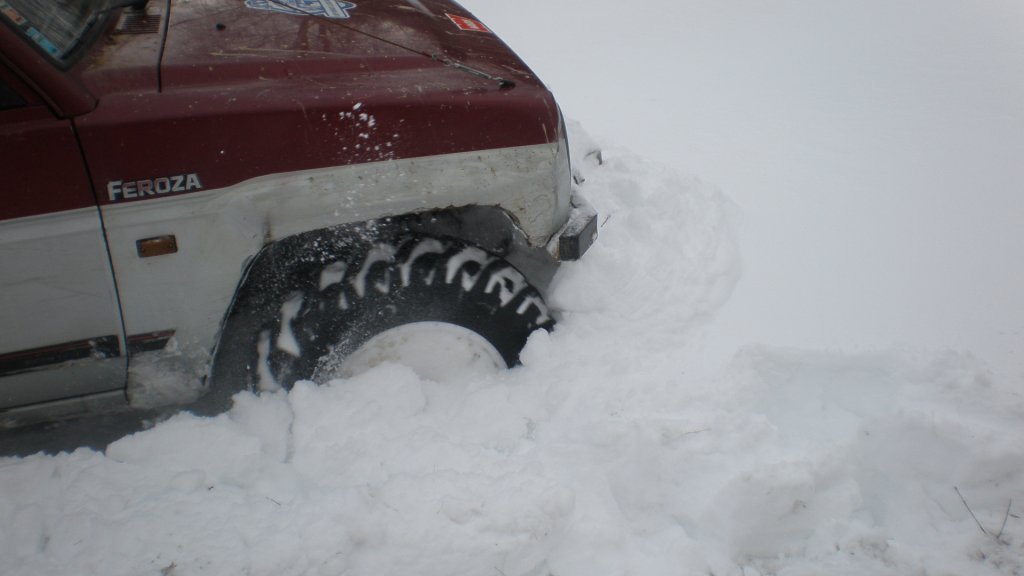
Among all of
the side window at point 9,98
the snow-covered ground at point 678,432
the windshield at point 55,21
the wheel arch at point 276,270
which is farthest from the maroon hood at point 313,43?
the snow-covered ground at point 678,432

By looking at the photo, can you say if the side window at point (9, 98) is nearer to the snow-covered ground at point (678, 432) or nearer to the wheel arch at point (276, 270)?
the wheel arch at point (276, 270)

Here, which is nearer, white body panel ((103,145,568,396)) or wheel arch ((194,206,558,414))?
white body panel ((103,145,568,396))

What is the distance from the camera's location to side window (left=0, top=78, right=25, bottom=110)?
1774 millimetres

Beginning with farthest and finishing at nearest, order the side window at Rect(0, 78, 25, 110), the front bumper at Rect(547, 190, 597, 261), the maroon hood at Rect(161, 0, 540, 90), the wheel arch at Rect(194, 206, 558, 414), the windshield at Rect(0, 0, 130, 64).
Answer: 1. the front bumper at Rect(547, 190, 597, 261)
2. the wheel arch at Rect(194, 206, 558, 414)
3. the maroon hood at Rect(161, 0, 540, 90)
4. the windshield at Rect(0, 0, 130, 64)
5. the side window at Rect(0, 78, 25, 110)

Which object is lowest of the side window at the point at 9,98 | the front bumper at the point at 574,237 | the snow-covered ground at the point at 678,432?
A: the snow-covered ground at the point at 678,432

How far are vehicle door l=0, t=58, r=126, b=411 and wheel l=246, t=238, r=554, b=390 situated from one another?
1.48ft

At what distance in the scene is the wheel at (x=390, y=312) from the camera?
225cm

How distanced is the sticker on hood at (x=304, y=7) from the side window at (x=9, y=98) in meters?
0.86

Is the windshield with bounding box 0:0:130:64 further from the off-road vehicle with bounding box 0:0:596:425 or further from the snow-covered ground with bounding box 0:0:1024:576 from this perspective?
the snow-covered ground with bounding box 0:0:1024:576

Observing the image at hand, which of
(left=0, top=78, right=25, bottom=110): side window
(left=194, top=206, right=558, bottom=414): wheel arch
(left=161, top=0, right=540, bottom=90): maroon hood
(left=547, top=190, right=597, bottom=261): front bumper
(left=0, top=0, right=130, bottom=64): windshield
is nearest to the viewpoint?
(left=0, top=78, right=25, bottom=110): side window

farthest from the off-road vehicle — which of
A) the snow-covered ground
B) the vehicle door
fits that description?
the snow-covered ground

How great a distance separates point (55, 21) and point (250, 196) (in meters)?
0.78

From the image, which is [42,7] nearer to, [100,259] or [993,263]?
[100,259]

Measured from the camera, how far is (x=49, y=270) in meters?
1.88
